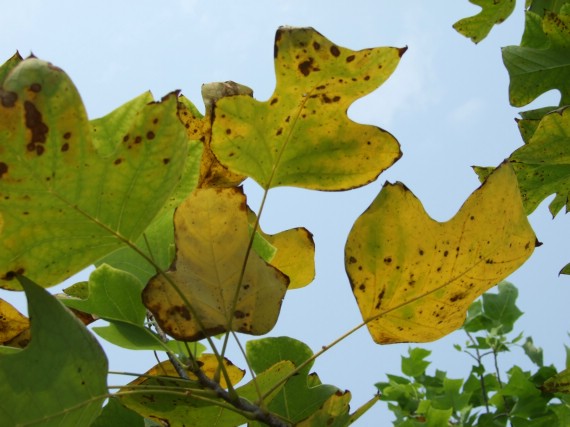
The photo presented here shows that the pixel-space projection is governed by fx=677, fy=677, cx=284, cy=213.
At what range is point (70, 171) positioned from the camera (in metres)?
0.62

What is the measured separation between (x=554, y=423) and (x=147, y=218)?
5.68 ft

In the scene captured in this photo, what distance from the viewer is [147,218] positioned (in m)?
0.67

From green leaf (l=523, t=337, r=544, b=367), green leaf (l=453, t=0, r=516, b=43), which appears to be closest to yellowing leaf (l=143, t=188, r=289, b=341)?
green leaf (l=453, t=0, r=516, b=43)

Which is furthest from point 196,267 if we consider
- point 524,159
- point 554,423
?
point 554,423

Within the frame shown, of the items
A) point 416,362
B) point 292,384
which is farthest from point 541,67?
point 416,362

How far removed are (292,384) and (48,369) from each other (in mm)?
385

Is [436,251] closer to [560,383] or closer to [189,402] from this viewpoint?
[189,402]

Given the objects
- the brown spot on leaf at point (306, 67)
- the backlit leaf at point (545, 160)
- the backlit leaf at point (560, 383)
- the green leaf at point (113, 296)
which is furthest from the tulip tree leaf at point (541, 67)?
the green leaf at point (113, 296)

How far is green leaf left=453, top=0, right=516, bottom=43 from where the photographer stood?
1.88m

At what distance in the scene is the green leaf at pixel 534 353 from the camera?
2.80 metres

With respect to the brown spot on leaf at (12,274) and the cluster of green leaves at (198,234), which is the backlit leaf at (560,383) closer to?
the cluster of green leaves at (198,234)

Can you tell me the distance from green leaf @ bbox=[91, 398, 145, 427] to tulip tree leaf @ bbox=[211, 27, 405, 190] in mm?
361

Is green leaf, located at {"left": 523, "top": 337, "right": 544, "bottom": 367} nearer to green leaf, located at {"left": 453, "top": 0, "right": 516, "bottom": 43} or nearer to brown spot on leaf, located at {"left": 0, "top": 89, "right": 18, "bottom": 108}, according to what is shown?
green leaf, located at {"left": 453, "top": 0, "right": 516, "bottom": 43}

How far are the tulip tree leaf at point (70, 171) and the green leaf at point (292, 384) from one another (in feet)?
1.04
